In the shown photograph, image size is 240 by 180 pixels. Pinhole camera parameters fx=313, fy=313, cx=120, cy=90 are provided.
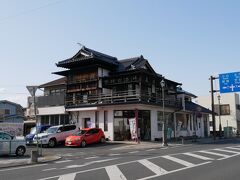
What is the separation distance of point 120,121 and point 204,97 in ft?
113

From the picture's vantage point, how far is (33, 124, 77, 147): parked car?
93.0 feet

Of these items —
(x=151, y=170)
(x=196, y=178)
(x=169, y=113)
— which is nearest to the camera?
(x=196, y=178)

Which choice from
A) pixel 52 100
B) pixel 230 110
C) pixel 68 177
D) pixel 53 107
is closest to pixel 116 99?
pixel 53 107

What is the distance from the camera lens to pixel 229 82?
32469 mm

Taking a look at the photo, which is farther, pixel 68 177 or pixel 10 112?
pixel 10 112

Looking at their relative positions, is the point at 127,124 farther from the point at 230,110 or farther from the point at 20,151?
the point at 230,110

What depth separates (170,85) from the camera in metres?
43.0

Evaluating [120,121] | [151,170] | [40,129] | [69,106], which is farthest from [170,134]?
[151,170]

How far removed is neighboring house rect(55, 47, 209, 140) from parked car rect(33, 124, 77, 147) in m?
4.39

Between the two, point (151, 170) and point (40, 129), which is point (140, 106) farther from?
point (151, 170)

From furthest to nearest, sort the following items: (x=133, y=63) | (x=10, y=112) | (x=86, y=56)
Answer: (x=10, y=112), (x=133, y=63), (x=86, y=56)

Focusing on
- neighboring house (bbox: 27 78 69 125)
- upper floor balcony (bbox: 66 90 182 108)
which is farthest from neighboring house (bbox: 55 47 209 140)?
neighboring house (bbox: 27 78 69 125)

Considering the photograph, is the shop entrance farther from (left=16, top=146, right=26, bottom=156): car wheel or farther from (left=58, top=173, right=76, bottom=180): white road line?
(left=58, top=173, right=76, bottom=180): white road line

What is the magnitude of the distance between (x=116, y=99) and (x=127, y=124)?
3.01 meters
